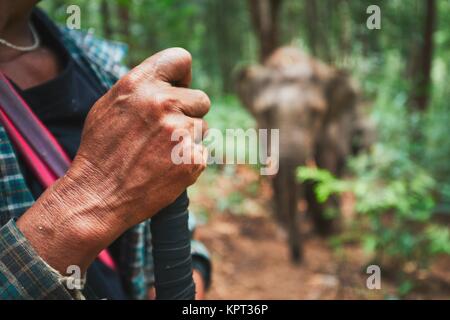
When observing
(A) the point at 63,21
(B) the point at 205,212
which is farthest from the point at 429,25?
(A) the point at 63,21

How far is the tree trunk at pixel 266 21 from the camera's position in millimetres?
6309

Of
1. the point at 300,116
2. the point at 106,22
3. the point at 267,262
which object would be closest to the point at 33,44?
the point at 106,22

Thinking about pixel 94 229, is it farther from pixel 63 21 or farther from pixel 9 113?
pixel 63 21

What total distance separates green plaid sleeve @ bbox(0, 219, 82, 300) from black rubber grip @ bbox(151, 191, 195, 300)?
0.56ft

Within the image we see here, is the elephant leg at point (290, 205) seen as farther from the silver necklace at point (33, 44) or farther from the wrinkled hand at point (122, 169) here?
the wrinkled hand at point (122, 169)

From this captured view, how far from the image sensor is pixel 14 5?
108 centimetres

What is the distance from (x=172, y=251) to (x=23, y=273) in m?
0.26

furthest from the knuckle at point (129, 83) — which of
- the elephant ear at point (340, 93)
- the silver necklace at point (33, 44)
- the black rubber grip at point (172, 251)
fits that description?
the elephant ear at point (340, 93)

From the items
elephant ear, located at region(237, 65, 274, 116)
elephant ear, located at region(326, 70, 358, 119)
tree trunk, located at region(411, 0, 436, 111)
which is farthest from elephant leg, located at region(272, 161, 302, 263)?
tree trunk, located at region(411, 0, 436, 111)

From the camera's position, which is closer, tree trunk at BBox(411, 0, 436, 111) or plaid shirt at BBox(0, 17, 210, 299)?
plaid shirt at BBox(0, 17, 210, 299)

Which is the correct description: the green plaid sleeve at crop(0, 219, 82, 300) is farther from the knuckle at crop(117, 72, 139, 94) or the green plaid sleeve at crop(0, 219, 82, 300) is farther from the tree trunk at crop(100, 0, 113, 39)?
the tree trunk at crop(100, 0, 113, 39)

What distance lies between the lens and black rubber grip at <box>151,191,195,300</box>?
0.88m

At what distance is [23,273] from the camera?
87 centimetres
